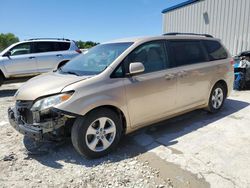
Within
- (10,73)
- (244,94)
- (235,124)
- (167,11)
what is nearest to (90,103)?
(235,124)

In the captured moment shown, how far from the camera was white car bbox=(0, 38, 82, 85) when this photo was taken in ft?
26.1

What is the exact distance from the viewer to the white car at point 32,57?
26.1 feet

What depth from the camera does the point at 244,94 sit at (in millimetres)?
6723

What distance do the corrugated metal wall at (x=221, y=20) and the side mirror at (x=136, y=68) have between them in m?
8.52

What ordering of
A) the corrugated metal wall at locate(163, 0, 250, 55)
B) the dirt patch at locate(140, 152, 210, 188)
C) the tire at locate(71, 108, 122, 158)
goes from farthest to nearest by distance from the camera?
the corrugated metal wall at locate(163, 0, 250, 55), the tire at locate(71, 108, 122, 158), the dirt patch at locate(140, 152, 210, 188)

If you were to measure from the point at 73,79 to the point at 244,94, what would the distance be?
5700 mm

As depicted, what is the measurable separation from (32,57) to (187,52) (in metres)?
6.16

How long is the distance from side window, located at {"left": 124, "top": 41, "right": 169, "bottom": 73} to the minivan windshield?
188 mm

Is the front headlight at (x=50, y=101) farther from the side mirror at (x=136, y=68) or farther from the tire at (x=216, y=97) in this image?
the tire at (x=216, y=97)

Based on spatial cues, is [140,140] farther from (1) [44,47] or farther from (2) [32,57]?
(1) [44,47]

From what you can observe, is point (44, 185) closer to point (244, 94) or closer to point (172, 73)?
point (172, 73)

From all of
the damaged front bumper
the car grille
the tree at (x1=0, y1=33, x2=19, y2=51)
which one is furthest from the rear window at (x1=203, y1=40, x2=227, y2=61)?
the tree at (x1=0, y1=33, x2=19, y2=51)

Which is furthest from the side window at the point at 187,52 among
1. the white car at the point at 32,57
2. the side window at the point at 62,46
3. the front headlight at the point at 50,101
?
the side window at the point at 62,46

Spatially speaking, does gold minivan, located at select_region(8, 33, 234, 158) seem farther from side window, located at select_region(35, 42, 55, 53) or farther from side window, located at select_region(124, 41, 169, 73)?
side window, located at select_region(35, 42, 55, 53)
